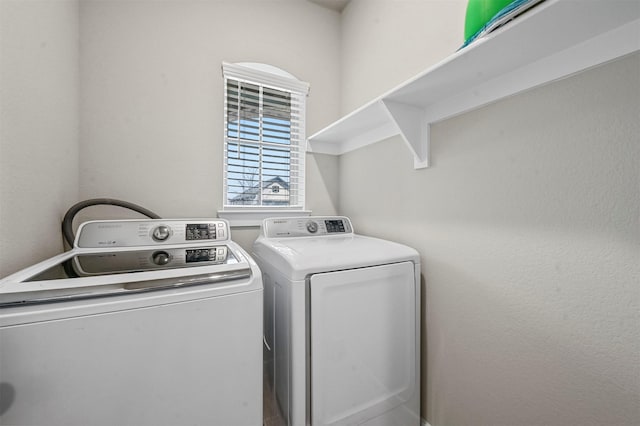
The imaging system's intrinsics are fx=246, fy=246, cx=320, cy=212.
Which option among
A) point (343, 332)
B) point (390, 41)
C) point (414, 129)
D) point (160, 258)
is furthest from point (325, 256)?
point (390, 41)

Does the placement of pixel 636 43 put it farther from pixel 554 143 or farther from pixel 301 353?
pixel 301 353

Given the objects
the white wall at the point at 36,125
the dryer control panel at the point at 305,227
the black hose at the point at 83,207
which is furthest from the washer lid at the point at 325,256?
the white wall at the point at 36,125

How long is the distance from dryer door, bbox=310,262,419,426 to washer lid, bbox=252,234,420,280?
38 millimetres

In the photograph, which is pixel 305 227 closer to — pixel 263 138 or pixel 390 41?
pixel 263 138

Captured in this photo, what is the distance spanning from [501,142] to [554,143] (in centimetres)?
18

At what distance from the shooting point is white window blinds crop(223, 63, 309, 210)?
184 centimetres

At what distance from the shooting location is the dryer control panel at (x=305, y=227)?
162 cm

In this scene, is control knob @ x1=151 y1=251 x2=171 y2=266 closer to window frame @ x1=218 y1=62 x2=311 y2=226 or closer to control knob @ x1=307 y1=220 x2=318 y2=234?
window frame @ x1=218 y1=62 x2=311 y2=226

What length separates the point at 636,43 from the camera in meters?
0.70

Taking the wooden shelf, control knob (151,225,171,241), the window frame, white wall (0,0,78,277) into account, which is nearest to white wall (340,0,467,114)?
the wooden shelf

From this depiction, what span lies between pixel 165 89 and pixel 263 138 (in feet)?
2.29

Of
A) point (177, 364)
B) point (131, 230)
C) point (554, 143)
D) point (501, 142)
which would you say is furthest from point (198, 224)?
point (554, 143)

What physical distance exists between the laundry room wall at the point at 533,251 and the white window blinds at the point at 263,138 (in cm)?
94

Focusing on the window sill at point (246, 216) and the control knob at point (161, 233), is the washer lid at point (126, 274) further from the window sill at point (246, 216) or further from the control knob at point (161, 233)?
the window sill at point (246, 216)
